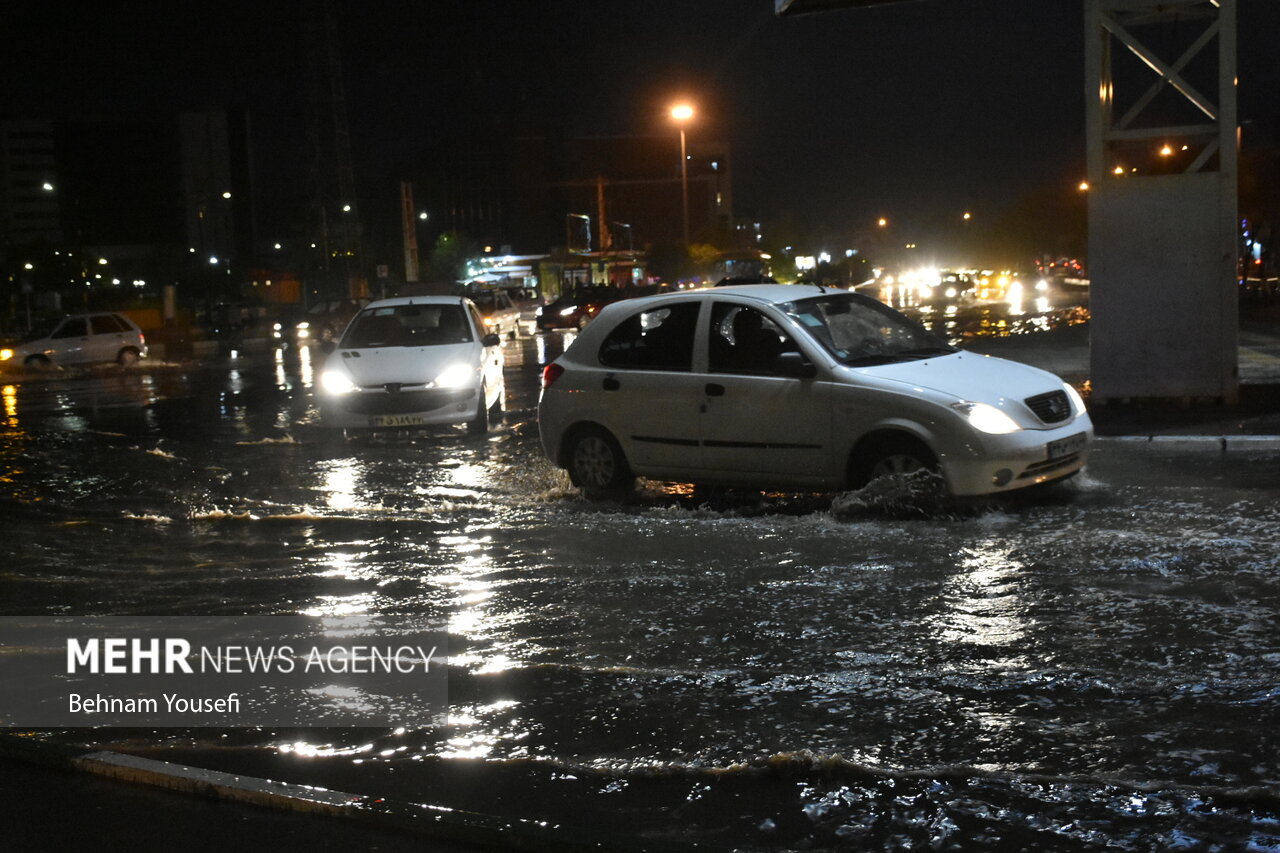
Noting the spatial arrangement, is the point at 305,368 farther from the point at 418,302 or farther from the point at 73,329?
the point at 418,302

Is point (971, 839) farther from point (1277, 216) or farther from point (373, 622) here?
point (1277, 216)

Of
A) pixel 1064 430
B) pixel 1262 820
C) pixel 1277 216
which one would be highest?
pixel 1277 216

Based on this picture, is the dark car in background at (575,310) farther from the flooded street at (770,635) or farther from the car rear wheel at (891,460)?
the car rear wheel at (891,460)

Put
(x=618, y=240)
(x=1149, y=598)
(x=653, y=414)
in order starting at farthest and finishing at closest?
(x=618, y=240) < (x=653, y=414) < (x=1149, y=598)

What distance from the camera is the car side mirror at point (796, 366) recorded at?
955 centimetres

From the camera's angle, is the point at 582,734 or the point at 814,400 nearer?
the point at 582,734

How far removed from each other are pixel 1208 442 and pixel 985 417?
167 inches

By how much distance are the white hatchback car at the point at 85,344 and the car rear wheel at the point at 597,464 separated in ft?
98.6

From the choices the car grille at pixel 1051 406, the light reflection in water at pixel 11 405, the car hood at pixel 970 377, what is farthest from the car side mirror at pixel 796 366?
the light reflection in water at pixel 11 405

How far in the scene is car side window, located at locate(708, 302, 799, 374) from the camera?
32.5 ft

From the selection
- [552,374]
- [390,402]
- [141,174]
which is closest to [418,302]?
[390,402]

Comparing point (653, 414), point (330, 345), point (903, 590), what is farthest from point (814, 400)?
point (330, 345)

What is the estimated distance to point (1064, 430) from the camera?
373 inches

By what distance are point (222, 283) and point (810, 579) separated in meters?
82.8
